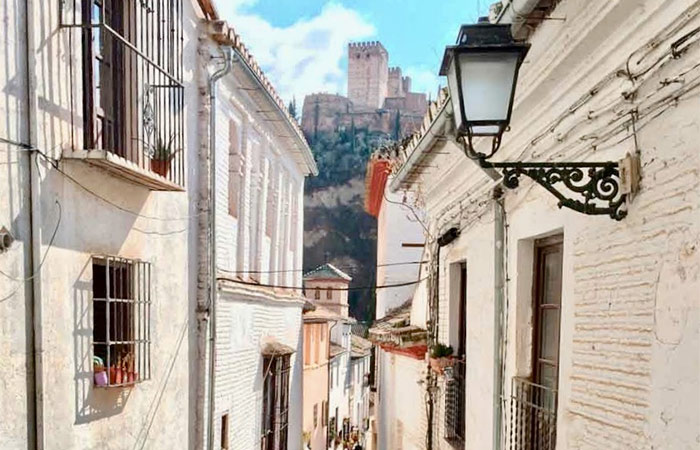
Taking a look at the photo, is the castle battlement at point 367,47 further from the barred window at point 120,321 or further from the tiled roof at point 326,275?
the barred window at point 120,321

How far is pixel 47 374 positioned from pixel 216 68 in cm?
449

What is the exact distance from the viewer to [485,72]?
121 inches

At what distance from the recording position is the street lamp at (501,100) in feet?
9.98

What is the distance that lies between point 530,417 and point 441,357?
2474 mm

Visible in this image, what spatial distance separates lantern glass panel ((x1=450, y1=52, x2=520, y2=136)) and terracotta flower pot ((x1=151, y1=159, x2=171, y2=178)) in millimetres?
3901

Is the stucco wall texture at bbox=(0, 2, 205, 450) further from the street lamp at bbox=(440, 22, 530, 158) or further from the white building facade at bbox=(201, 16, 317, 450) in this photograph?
the street lamp at bbox=(440, 22, 530, 158)

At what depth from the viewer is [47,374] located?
4.56 meters

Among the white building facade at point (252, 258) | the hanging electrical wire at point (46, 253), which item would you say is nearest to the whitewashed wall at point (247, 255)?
the white building facade at point (252, 258)

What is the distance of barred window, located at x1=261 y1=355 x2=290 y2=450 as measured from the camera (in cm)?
1088

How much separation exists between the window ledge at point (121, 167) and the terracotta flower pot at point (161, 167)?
0.17 m

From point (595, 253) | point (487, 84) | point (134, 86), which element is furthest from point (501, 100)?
point (134, 86)

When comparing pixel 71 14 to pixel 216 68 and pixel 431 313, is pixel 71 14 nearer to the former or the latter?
pixel 216 68

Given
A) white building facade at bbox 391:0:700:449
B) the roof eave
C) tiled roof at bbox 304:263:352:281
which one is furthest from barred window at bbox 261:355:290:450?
tiled roof at bbox 304:263:352:281

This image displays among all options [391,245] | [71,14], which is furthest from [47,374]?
[391,245]
